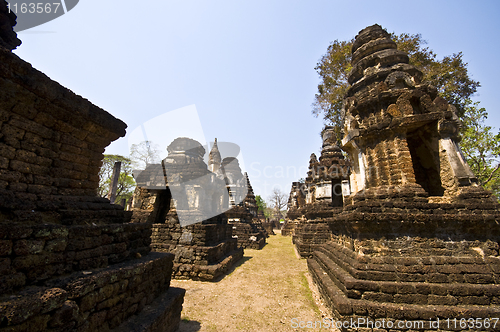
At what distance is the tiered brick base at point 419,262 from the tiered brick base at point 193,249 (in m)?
3.52

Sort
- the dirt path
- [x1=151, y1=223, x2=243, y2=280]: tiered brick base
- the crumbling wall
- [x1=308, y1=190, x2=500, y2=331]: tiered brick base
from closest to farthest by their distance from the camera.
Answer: the crumbling wall
[x1=308, y1=190, x2=500, y2=331]: tiered brick base
the dirt path
[x1=151, y1=223, x2=243, y2=280]: tiered brick base

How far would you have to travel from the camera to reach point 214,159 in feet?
64.1

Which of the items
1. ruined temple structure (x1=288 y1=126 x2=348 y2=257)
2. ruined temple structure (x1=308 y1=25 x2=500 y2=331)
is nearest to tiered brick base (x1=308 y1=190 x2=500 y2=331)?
Answer: ruined temple structure (x1=308 y1=25 x2=500 y2=331)

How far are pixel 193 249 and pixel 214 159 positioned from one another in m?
13.3

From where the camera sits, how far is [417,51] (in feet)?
39.2

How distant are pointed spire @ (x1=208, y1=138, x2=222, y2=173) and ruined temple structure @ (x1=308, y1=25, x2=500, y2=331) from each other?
14.5m

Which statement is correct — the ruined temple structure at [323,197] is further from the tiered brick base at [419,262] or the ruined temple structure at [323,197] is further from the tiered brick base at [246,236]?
the tiered brick base at [419,262]

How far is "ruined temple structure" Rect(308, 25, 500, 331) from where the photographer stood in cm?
318

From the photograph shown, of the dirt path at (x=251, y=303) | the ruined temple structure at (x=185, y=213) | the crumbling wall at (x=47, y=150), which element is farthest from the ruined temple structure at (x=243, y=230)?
the crumbling wall at (x=47, y=150)

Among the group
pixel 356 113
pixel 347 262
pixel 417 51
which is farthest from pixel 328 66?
pixel 347 262

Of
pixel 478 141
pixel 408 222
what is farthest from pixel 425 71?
pixel 408 222

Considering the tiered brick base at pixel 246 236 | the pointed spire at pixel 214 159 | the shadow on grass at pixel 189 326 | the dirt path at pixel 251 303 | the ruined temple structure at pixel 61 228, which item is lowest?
the dirt path at pixel 251 303

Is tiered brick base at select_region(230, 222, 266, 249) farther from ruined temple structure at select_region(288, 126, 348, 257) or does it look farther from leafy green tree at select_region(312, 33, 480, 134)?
leafy green tree at select_region(312, 33, 480, 134)

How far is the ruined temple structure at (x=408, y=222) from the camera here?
318 centimetres
